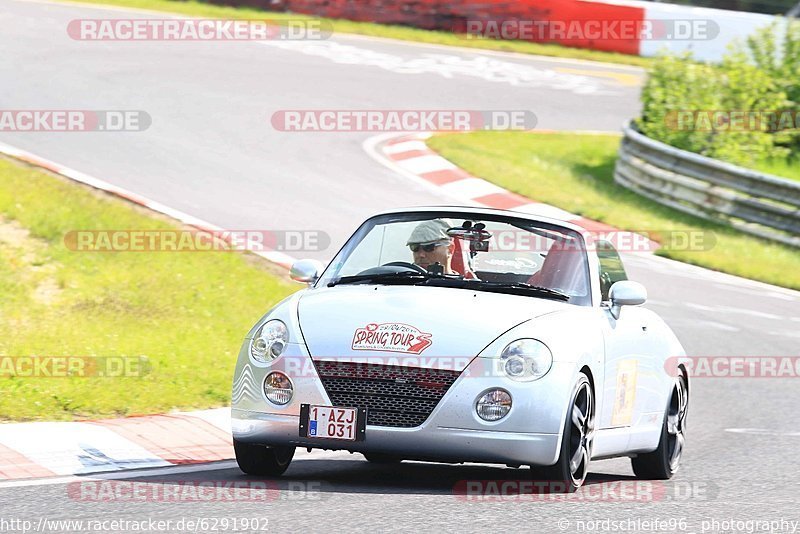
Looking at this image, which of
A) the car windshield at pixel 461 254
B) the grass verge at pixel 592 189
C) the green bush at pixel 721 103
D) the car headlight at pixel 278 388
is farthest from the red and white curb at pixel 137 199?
the green bush at pixel 721 103

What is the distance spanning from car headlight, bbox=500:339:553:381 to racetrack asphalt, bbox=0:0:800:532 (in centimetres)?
61

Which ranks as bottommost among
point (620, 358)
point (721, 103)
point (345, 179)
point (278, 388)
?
point (345, 179)

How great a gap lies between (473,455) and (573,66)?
22921 mm

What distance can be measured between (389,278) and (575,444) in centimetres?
143

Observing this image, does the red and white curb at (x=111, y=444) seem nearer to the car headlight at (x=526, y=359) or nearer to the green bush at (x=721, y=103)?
the car headlight at (x=526, y=359)

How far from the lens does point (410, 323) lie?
7.09 meters

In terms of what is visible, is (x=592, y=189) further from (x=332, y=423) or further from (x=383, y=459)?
(x=332, y=423)

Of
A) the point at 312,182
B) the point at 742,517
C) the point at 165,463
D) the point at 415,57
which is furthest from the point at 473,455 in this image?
the point at 415,57

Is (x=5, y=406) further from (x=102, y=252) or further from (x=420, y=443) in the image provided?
(x=102, y=252)

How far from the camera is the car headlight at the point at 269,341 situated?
718 centimetres

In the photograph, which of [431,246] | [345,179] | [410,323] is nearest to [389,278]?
[431,246]

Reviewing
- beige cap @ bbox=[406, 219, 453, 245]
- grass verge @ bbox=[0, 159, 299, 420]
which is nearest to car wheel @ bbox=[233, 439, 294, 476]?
beige cap @ bbox=[406, 219, 453, 245]

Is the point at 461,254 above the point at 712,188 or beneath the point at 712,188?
above

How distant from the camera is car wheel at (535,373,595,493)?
7.04 m
